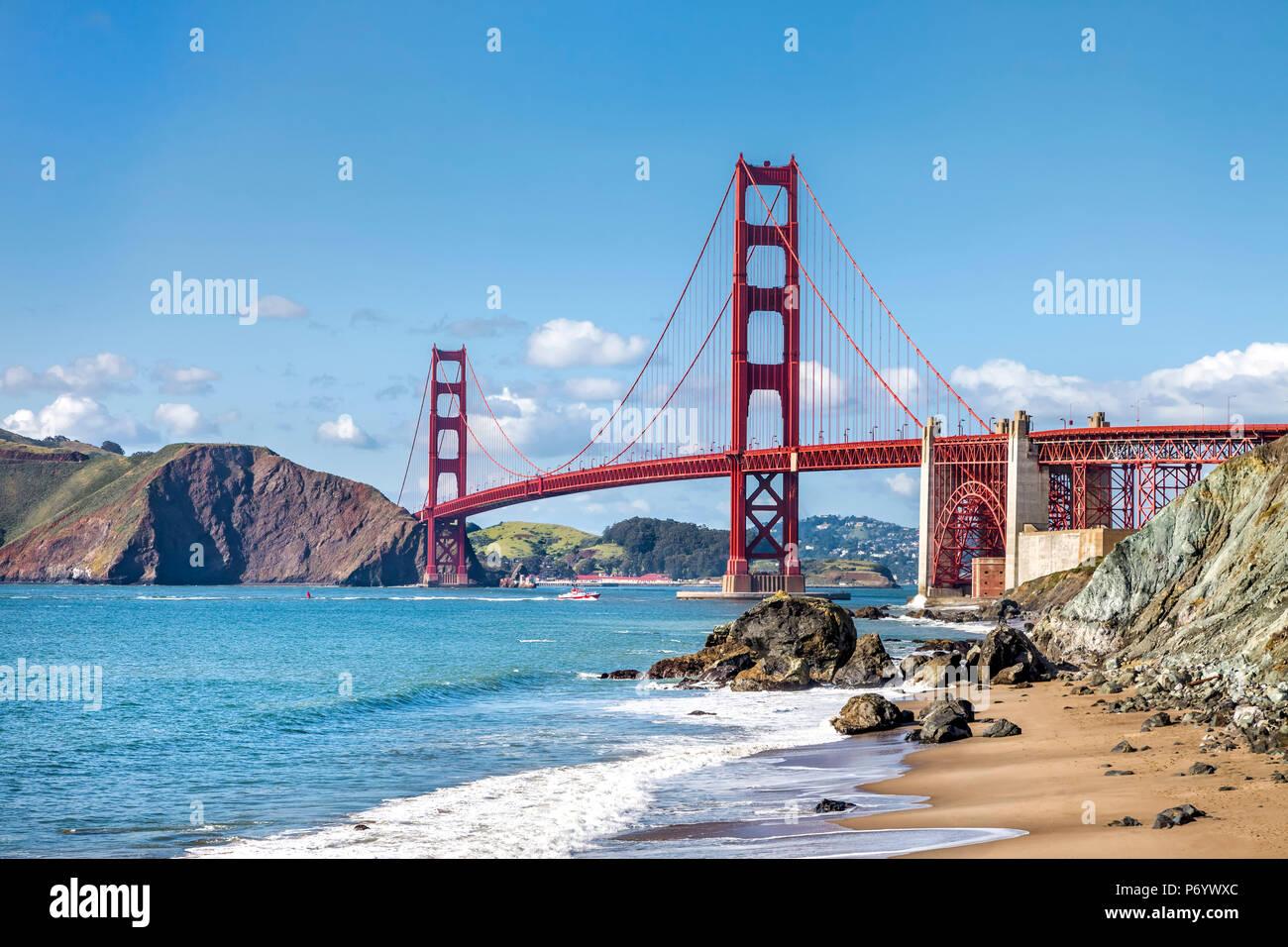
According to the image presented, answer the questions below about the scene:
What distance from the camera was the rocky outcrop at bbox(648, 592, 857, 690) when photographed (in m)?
31.2

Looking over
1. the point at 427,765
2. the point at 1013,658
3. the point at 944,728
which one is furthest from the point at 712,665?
the point at 427,765

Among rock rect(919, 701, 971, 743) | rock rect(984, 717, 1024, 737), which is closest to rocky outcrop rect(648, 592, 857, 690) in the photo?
rock rect(919, 701, 971, 743)

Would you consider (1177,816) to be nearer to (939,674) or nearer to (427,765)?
(427,765)

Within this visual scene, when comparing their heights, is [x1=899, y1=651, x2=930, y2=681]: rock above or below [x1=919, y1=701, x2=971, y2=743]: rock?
below

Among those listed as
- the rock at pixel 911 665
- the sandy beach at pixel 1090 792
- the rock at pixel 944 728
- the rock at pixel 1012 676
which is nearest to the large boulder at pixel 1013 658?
the rock at pixel 1012 676

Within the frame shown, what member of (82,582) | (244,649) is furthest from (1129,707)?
(82,582)

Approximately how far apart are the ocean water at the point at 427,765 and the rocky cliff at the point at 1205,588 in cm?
601

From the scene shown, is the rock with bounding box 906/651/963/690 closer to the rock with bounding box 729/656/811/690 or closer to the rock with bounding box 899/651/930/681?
the rock with bounding box 899/651/930/681

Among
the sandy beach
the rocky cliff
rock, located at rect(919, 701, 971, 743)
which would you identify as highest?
the rocky cliff

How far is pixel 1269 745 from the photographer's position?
506 inches

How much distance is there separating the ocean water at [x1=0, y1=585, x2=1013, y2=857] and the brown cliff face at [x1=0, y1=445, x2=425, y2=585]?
13839 centimetres

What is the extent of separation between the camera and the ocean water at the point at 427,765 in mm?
12375

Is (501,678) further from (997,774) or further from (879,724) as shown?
(997,774)
